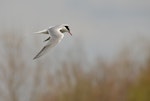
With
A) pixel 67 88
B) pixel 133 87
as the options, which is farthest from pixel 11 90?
pixel 133 87

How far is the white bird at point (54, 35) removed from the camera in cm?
1501

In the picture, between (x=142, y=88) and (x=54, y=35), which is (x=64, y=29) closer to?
(x=54, y=35)

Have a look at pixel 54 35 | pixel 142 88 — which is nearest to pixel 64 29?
pixel 54 35

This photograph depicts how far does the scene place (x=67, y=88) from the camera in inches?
1308

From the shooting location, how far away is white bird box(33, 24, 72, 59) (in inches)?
591

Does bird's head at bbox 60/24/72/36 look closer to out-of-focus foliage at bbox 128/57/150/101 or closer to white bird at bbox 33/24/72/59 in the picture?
white bird at bbox 33/24/72/59

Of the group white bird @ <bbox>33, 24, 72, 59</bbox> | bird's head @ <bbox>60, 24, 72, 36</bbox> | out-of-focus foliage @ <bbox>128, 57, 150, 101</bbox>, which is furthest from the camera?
out-of-focus foliage @ <bbox>128, 57, 150, 101</bbox>

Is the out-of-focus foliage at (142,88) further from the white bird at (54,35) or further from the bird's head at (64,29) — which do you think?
the white bird at (54,35)

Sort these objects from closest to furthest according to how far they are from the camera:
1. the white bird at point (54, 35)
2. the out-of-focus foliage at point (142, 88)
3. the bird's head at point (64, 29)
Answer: the white bird at point (54, 35) → the bird's head at point (64, 29) → the out-of-focus foliage at point (142, 88)

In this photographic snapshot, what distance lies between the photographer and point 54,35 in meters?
15.7

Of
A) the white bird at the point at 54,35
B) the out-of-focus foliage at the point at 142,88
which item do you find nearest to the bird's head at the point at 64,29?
the white bird at the point at 54,35

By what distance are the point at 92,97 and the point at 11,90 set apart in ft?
14.5

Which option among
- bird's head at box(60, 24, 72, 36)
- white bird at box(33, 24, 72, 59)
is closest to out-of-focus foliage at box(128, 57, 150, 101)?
bird's head at box(60, 24, 72, 36)

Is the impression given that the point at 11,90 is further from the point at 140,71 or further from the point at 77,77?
the point at 140,71
